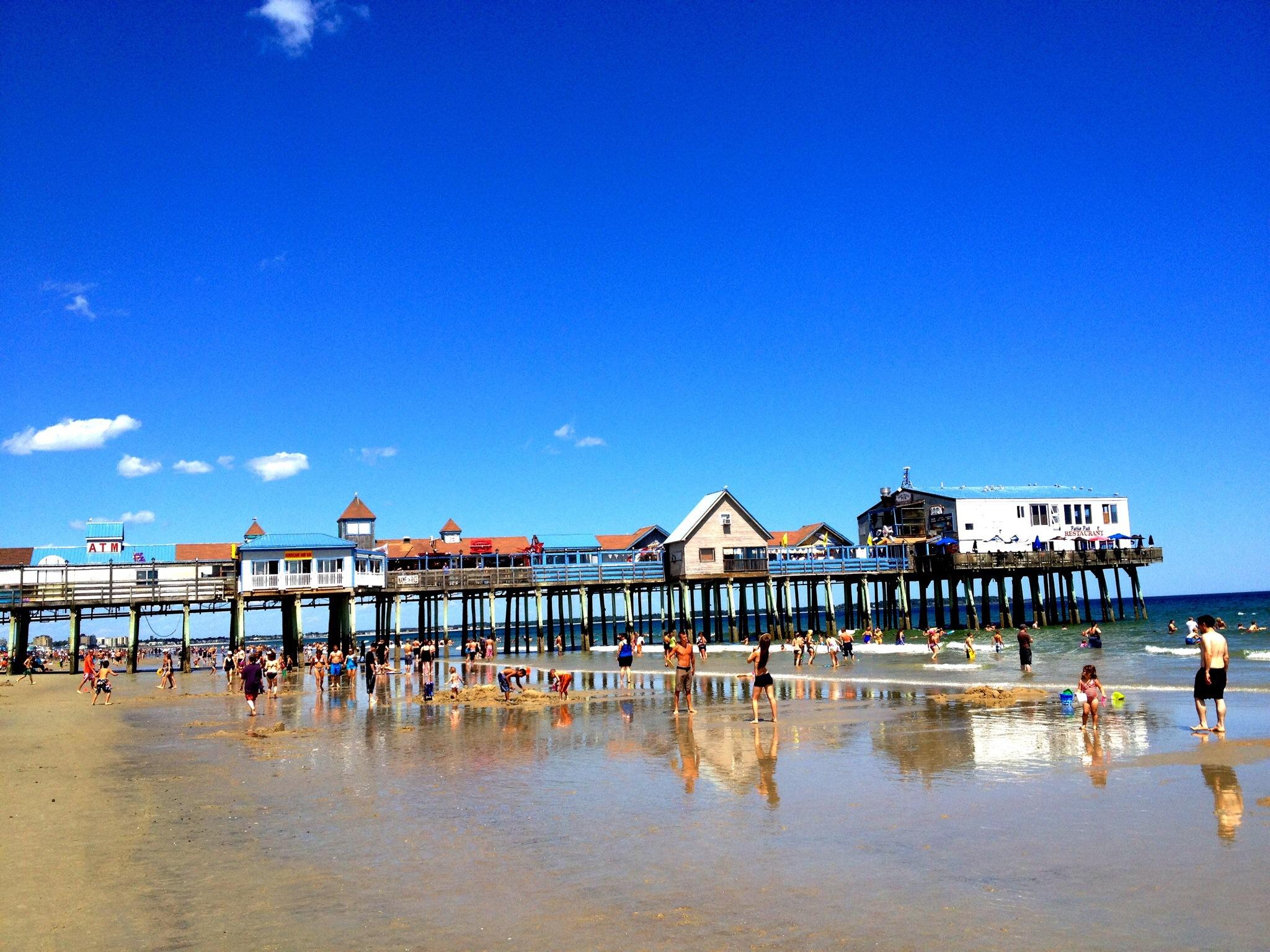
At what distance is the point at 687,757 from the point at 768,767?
5.09ft

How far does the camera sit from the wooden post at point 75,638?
50.9m

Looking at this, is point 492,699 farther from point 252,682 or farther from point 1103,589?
point 1103,589

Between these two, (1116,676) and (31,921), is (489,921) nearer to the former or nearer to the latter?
(31,921)

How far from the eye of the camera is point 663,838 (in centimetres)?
937

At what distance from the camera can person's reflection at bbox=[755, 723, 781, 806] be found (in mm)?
11279

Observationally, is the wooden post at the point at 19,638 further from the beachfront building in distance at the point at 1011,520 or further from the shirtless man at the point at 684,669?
the beachfront building in distance at the point at 1011,520

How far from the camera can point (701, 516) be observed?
192ft

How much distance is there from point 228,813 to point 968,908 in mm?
8645

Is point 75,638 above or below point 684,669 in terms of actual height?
above

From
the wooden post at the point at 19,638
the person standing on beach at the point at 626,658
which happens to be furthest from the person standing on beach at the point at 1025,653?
the wooden post at the point at 19,638

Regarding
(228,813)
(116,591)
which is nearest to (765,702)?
(228,813)

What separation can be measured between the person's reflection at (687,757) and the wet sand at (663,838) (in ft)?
0.30

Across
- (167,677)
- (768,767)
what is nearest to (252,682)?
(768,767)

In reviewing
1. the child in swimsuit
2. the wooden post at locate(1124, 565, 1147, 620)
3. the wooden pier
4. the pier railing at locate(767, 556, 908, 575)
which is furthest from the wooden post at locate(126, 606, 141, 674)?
the wooden post at locate(1124, 565, 1147, 620)
